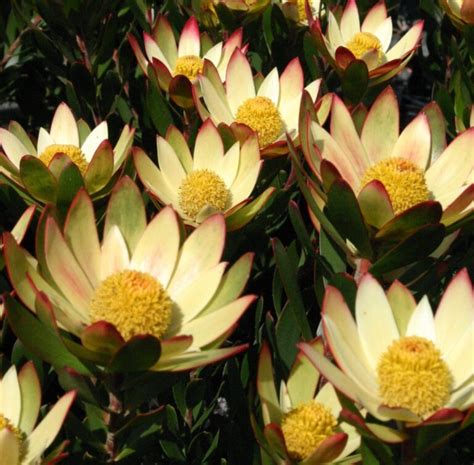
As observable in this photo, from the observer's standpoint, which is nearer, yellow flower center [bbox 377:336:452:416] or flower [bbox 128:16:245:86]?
yellow flower center [bbox 377:336:452:416]

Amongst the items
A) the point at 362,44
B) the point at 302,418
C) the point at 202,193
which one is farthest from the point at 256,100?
the point at 302,418

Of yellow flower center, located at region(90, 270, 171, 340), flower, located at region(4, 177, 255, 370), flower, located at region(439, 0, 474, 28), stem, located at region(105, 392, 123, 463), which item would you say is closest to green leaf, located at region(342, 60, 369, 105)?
flower, located at region(439, 0, 474, 28)

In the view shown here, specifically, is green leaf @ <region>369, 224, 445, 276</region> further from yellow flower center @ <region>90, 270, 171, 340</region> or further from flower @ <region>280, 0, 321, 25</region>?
flower @ <region>280, 0, 321, 25</region>

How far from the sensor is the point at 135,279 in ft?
4.28

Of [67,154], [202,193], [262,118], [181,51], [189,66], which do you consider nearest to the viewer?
[202,193]

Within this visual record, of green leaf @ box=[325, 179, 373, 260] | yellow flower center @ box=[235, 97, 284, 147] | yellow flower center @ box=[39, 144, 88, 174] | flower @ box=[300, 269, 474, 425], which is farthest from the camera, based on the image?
yellow flower center @ box=[235, 97, 284, 147]

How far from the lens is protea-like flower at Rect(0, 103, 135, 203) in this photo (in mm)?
1524

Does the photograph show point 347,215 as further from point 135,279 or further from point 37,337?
point 37,337

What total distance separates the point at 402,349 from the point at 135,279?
1.27ft

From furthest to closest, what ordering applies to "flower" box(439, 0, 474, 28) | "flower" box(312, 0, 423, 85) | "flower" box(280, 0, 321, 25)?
"flower" box(280, 0, 321, 25) < "flower" box(439, 0, 474, 28) < "flower" box(312, 0, 423, 85)

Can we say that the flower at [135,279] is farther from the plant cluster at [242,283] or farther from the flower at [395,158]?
the flower at [395,158]

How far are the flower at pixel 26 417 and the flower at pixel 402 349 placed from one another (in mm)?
361

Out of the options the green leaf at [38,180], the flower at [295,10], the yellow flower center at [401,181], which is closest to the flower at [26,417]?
the green leaf at [38,180]

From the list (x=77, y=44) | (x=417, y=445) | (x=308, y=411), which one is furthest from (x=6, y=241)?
(x=77, y=44)
